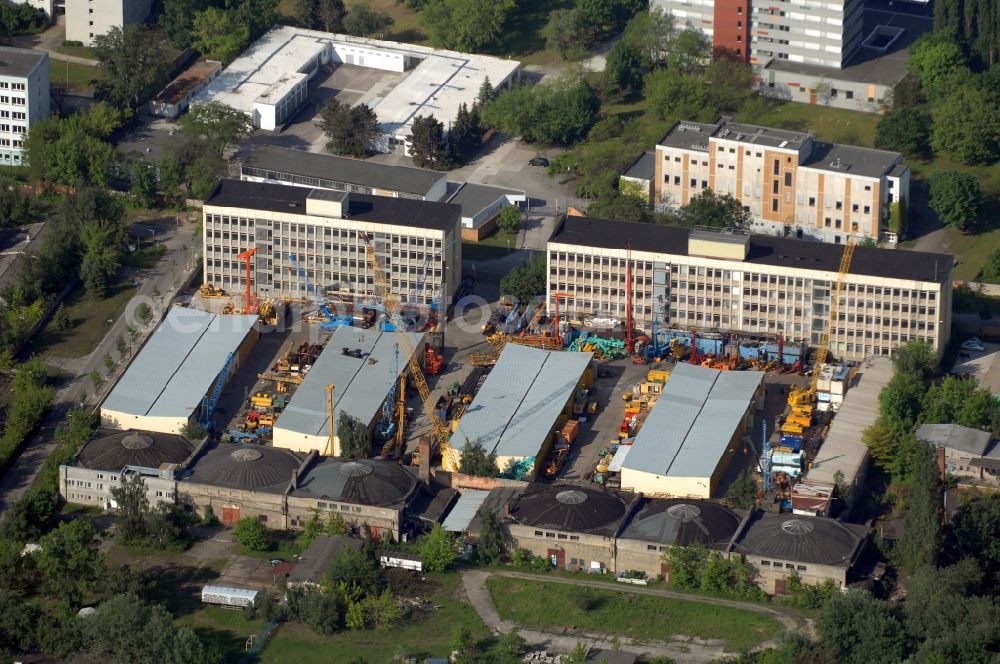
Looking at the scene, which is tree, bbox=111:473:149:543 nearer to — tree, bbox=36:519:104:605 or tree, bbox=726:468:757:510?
tree, bbox=36:519:104:605

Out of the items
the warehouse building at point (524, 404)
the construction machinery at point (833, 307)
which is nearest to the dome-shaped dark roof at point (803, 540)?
the warehouse building at point (524, 404)

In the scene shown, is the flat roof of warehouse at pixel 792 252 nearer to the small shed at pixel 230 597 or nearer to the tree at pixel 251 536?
the tree at pixel 251 536

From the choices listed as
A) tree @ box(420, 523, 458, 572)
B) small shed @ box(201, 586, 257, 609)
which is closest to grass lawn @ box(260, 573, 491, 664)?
small shed @ box(201, 586, 257, 609)

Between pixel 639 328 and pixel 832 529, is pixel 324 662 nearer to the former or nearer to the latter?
pixel 832 529

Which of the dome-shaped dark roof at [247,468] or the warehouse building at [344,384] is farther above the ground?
the warehouse building at [344,384]

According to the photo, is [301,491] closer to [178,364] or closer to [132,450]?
[132,450]

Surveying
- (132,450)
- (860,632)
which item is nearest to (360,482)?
(132,450)

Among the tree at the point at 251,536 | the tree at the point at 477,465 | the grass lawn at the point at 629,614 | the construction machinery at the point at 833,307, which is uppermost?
the construction machinery at the point at 833,307
